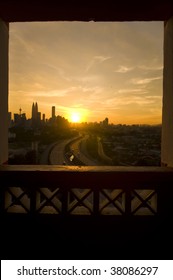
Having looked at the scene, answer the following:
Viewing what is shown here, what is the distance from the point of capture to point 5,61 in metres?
3.66

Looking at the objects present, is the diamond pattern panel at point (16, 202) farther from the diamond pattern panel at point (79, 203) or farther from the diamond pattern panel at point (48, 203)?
the diamond pattern panel at point (79, 203)

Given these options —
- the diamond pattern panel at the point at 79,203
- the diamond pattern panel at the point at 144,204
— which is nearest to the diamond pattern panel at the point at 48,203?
the diamond pattern panel at the point at 79,203

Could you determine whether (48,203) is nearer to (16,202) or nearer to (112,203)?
(16,202)
